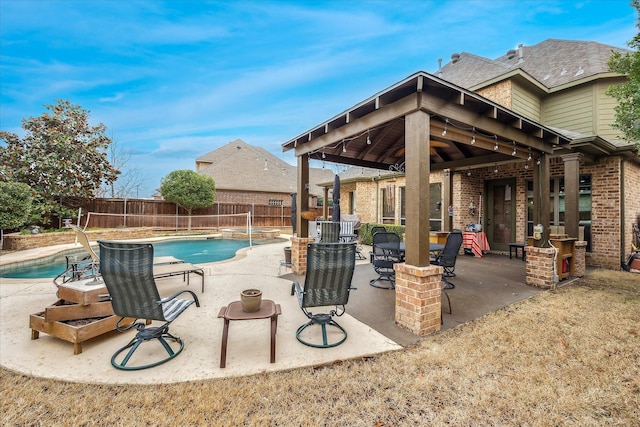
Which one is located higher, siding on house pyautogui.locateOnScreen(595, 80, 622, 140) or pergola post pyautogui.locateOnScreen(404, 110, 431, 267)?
siding on house pyautogui.locateOnScreen(595, 80, 622, 140)

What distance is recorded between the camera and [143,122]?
71.4 feet

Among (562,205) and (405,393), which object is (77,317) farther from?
(562,205)

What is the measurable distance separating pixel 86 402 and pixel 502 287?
19.8ft

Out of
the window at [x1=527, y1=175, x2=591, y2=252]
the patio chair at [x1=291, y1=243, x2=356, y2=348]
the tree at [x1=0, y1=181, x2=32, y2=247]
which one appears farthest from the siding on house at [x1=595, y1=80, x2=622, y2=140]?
the tree at [x1=0, y1=181, x2=32, y2=247]

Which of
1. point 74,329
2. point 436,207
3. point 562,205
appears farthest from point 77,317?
point 562,205

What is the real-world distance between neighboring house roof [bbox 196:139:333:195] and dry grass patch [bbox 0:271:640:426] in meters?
21.2

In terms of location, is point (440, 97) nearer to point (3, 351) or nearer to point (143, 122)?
point (3, 351)

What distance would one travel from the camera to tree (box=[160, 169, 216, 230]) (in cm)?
1677

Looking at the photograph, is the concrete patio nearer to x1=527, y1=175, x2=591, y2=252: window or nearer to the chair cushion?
the chair cushion

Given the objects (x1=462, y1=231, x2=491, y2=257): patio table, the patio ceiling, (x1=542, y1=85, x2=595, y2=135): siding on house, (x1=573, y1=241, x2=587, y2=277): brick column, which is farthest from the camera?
(x1=462, y1=231, x2=491, y2=257): patio table

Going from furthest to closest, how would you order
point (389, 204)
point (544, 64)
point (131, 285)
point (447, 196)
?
point (389, 204) < point (544, 64) < point (447, 196) < point (131, 285)

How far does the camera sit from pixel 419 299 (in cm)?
312

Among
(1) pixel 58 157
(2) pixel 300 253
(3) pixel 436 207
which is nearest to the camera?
(2) pixel 300 253

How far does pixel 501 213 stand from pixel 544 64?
19.7ft
